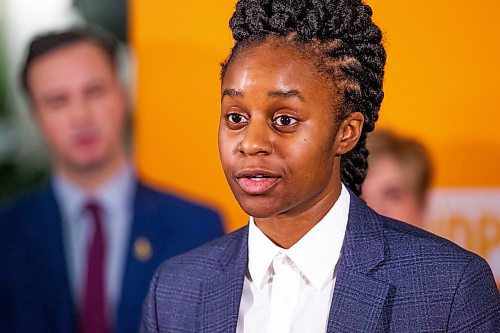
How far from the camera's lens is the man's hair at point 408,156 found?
2.76 m

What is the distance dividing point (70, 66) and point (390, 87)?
40.1 inches

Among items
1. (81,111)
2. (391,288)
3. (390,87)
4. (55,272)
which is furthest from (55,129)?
(391,288)

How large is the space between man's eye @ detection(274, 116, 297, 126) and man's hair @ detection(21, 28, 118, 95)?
4.96ft

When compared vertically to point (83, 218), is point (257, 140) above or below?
above

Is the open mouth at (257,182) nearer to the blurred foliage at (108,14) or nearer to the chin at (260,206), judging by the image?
the chin at (260,206)

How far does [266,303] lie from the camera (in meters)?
1.50

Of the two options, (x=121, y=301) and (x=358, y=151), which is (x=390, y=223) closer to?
(x=358, y=151)

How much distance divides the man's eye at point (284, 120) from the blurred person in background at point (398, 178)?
4.61 feet

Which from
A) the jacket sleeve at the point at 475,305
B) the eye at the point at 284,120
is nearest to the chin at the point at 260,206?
the eye at the point at 284,120

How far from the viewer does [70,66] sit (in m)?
2.79

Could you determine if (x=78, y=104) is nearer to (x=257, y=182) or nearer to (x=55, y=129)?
(x=55, y=129)

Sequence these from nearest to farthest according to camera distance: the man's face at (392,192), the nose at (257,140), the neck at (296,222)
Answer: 1. the nose at (257,140)
2. the neck at (296,222)
3. the man's face at (392,192)

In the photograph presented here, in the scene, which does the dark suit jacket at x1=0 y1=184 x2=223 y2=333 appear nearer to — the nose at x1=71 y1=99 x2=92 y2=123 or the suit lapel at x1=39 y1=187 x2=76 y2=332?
the suit lapel at x1=39 y1=187 x2=76 y2=332

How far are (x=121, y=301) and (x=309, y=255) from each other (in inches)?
56.0
